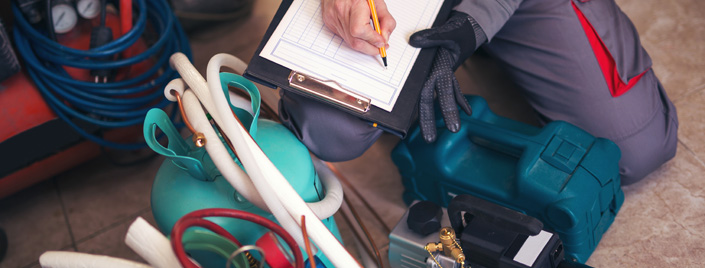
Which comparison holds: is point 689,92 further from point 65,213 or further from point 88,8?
point 65,213

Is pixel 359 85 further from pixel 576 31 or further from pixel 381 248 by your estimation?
pixel 576 31

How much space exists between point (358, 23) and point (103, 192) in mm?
939

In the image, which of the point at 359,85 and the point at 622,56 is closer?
the point at 359,85

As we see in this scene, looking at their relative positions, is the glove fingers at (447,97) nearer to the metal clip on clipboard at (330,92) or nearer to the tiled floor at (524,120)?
the metal clip on clipboard at (330,92)

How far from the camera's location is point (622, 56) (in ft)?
4.54

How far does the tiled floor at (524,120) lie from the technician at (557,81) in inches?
4.0

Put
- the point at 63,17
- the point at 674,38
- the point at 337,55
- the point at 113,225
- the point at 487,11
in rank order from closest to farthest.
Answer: the point at 337,55, the point at 487,11, the point at 63,17, the point at 113,225, the point at 674,38

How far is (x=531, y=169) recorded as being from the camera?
3.87 ft

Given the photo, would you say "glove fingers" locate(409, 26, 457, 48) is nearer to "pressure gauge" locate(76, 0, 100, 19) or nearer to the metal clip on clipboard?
the metal clip on clipboard

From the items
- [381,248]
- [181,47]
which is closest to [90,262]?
[381,248]

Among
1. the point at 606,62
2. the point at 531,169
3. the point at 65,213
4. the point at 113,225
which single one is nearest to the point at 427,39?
the point at 531,169

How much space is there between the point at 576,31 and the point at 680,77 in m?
0.49

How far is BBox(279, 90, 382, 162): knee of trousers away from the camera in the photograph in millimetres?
1230

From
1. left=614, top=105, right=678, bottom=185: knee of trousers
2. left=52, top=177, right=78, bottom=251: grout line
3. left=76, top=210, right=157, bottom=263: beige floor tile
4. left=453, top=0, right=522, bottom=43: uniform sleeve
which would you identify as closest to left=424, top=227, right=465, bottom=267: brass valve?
left=453, top=0, right=522, bottom=43: uniform sleeve
